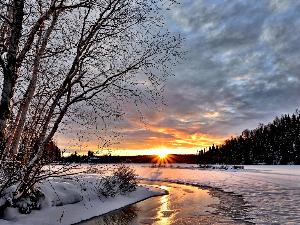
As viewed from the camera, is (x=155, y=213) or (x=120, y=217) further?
(x=155, y=213)

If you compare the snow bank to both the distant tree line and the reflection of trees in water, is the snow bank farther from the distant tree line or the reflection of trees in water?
the distant tree line

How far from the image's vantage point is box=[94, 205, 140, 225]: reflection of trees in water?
24.5 feet

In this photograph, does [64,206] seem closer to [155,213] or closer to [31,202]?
[31,202]

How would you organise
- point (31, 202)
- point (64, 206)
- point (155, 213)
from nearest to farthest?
point (31, 202)
point (64, 206)
point (155, 213)

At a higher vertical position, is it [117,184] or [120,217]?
[117,184]

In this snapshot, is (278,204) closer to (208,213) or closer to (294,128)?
(208,213)

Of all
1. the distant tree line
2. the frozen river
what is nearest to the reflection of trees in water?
the frozen river

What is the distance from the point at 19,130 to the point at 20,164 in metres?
1.25

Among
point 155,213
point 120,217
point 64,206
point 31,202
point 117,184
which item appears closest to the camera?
point 31,202

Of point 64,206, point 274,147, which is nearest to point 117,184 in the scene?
point 64,206

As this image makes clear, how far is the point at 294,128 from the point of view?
70812mm

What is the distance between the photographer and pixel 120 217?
818cm

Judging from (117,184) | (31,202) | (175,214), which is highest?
(31,202)

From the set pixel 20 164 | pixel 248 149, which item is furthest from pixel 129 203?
pixel 248 149
